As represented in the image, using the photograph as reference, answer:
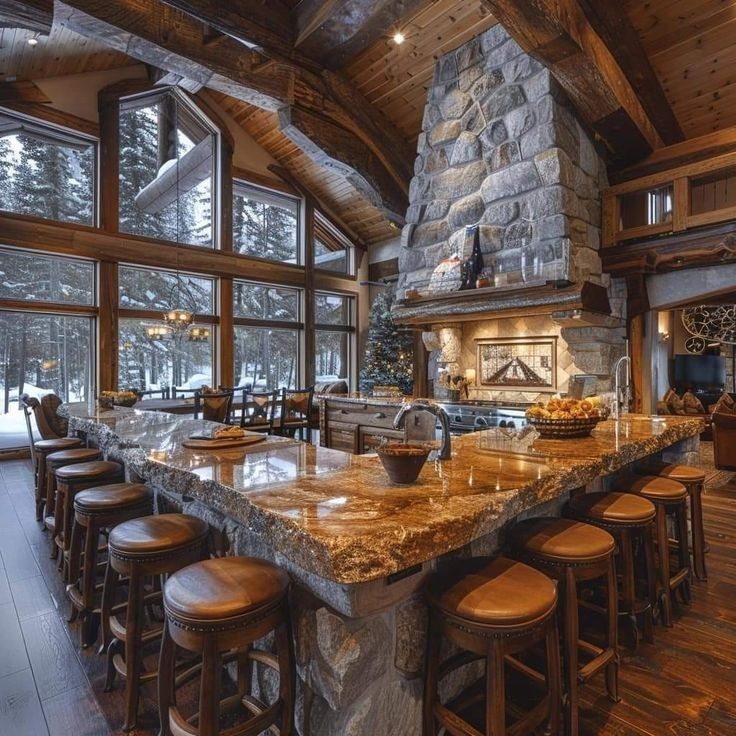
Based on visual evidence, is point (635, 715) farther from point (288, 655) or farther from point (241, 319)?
point (241, 319)

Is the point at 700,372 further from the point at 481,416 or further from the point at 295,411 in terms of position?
the point at 295,411

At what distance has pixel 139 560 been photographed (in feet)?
5.35

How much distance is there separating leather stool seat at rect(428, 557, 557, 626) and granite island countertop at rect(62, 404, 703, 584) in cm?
16

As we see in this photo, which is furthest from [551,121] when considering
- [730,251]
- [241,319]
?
[241,319]

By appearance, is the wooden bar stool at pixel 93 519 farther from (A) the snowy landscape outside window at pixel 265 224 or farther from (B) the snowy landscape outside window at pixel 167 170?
(A) the snowy landscape outside window at pixel 265 224

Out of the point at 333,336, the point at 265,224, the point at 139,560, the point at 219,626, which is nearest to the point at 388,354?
the point at 333,336

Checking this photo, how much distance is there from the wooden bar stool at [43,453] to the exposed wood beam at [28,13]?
13.2 feet

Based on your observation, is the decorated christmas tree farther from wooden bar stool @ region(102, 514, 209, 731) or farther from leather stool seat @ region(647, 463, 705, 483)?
wooden bar stool @ region(102, 514, 209, 731)

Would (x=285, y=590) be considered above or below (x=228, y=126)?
below

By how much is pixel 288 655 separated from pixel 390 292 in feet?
28.2

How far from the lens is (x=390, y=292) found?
9.59 m

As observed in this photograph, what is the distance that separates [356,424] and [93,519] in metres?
3.43

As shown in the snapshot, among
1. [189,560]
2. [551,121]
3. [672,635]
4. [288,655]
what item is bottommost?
[672,635]

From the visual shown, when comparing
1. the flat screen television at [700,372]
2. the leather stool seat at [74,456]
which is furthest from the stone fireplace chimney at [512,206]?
the flat screen television at [700,372]
